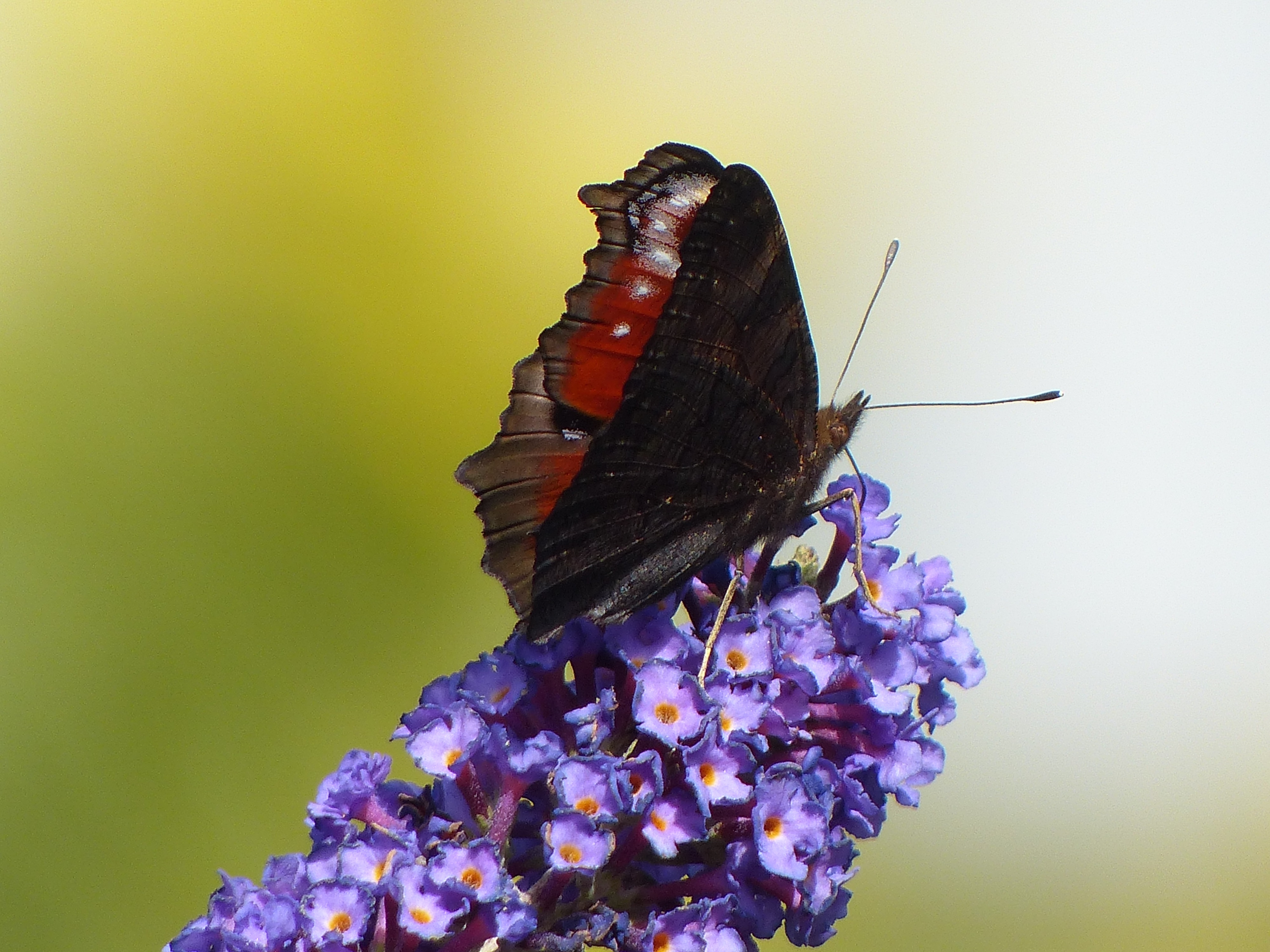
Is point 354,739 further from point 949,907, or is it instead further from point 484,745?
point 484,745

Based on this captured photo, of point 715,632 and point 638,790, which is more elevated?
point 715,632

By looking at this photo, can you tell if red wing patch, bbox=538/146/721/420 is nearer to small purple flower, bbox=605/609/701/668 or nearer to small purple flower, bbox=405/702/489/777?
small purple flower, bbox=605/609/701/668

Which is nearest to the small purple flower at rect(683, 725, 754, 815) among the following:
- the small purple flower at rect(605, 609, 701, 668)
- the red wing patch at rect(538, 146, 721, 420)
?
the small purple flower at rect(605, 609, 701, 668)

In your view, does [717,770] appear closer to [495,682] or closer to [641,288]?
[495,682]

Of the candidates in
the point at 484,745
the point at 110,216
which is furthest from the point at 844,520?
the point at 110,216

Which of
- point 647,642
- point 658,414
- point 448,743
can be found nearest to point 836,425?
point 658,414
